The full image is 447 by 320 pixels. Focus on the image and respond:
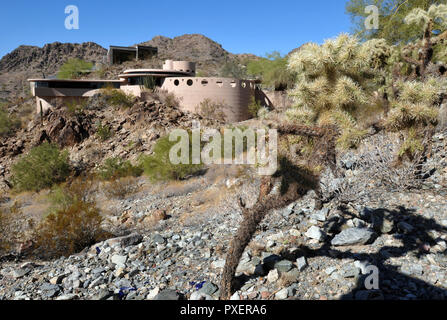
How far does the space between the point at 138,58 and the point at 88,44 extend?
95.9 feet

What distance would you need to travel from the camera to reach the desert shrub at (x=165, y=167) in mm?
10875

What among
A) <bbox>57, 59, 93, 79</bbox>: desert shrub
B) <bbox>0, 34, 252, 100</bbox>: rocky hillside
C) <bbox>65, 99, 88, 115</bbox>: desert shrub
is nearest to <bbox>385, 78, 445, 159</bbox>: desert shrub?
<bbox>65, 99, 88, 115</bbox>: desert shrub

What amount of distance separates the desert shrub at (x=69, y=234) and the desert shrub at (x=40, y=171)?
366 inches

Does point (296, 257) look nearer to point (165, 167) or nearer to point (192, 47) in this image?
point (165, 167)

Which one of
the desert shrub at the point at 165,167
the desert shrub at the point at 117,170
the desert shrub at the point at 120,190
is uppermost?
the desert shrub at the point at 165,167

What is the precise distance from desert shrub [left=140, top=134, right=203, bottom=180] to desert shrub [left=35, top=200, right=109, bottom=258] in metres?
4.63

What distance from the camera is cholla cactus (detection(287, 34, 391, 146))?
3.69 meters

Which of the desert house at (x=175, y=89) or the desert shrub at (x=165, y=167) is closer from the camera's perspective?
the desert shrub at (x=165, y=167)

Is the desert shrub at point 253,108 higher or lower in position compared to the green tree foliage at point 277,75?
lower

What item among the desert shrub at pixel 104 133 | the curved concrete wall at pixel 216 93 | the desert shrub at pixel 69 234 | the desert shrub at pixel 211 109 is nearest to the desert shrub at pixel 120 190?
the desert shrub at pixel 69 234

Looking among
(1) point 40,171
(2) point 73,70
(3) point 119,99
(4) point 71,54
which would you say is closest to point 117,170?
(1) point 40,171

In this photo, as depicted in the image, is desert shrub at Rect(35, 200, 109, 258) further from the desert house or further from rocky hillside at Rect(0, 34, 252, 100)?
rocky hillside at Rect(0, 34, 252, 100)

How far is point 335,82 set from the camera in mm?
3914

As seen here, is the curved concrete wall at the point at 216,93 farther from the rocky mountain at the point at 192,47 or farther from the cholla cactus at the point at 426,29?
the rocky mountain at the point at 192,47
